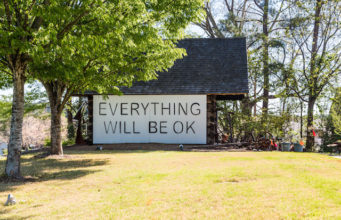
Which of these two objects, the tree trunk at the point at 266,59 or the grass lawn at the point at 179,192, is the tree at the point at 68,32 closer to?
the grass lawn at the point at 179,192

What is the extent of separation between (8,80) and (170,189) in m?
9.49

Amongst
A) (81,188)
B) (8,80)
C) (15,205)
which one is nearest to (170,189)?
(81,188)

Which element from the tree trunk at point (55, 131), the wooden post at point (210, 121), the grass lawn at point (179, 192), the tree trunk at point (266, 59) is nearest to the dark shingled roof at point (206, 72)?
the wooden post at point (210, 121)

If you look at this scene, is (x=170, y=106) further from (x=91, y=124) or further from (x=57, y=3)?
(x=57, y=3)

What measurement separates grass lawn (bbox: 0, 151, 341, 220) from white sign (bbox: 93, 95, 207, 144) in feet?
26.0

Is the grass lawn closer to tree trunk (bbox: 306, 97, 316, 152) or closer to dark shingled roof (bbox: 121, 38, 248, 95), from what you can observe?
dark shingled roof (bbox: 121, 38, 248, 95)

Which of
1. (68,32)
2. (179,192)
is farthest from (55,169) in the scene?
(179,192)

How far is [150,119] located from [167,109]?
3.83ft

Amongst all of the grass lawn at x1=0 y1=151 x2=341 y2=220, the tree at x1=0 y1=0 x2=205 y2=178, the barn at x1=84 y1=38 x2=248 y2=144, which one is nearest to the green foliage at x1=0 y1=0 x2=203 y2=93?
the tree at x1=0 y1=0 x2=205 y2=178

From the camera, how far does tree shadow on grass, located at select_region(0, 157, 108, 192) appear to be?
8867 millimetres

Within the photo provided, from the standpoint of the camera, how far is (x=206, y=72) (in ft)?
64.1

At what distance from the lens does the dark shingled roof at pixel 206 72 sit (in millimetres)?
18531

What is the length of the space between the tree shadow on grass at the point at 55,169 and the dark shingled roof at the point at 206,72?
7.44 meters

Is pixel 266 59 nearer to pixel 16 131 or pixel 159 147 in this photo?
pixel 159 147
